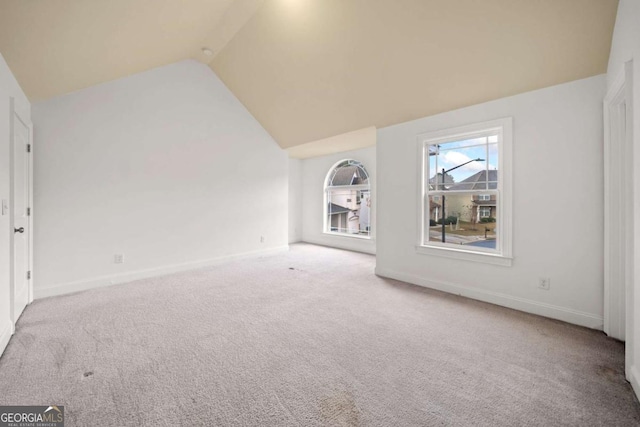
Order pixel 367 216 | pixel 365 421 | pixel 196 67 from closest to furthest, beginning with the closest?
pixel 365 421 → pixel 196 67 → pixel 367 216

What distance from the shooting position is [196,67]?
4.59 meters

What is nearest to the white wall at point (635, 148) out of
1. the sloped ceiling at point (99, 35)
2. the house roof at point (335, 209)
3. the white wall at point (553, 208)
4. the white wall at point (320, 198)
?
the white wall at point (553, 208)

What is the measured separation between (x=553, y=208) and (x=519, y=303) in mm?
1037

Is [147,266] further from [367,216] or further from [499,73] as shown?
[499,73]

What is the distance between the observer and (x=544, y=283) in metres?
2.75

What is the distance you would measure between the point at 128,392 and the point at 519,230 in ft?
11.8

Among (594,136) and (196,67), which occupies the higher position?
(196,67)

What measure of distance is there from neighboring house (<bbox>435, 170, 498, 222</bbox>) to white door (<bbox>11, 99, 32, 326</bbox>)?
4570mm

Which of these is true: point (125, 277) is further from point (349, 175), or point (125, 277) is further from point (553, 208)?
point (553, 208)

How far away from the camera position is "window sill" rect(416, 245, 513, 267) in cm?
301

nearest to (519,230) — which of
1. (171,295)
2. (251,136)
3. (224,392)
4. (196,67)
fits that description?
(224,392)

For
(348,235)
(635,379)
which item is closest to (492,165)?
(635,379)

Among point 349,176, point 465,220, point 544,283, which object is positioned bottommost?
point 544,283

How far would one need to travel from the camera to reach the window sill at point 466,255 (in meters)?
3.01
